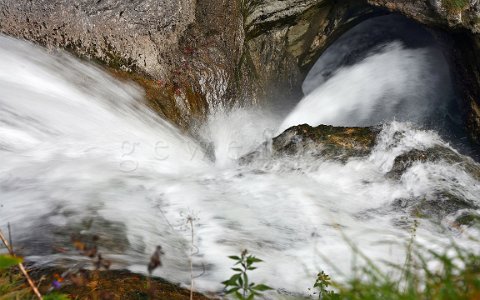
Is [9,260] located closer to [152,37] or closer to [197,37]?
[152,37]

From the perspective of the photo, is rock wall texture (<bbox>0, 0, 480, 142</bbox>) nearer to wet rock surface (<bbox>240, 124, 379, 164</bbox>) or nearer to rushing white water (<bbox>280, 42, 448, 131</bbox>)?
rushing white water (<bbox>280, 42, 448, 131</bbox>)

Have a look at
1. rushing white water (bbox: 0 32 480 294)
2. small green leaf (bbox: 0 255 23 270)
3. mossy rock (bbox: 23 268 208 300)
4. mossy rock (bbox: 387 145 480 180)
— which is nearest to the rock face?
rushing white water (bbox: 0 32 480 294)

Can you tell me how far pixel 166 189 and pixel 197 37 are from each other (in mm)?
3425

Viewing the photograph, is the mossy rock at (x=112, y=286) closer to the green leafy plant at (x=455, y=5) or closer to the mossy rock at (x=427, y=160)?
the mossy rock at (x=427, y=160)

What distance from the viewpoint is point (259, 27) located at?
786cm

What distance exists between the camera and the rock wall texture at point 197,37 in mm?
6125

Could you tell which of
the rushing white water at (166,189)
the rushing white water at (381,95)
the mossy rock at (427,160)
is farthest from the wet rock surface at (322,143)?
the rushing white water at (381,95)

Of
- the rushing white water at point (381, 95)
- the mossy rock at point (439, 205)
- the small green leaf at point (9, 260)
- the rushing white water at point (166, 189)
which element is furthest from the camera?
the rushing white water at point (381, 95)

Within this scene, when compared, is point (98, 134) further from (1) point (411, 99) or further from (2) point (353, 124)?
(1) point (411, 99)

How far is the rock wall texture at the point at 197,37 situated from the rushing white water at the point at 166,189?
340mm

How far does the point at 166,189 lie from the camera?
13.2ft

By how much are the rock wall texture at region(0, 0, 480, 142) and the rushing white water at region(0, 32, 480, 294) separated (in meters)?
0.34

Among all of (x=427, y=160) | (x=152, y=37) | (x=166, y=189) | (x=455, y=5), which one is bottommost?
(x=166, y=189)

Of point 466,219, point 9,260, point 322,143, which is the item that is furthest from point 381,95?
point 9,260
